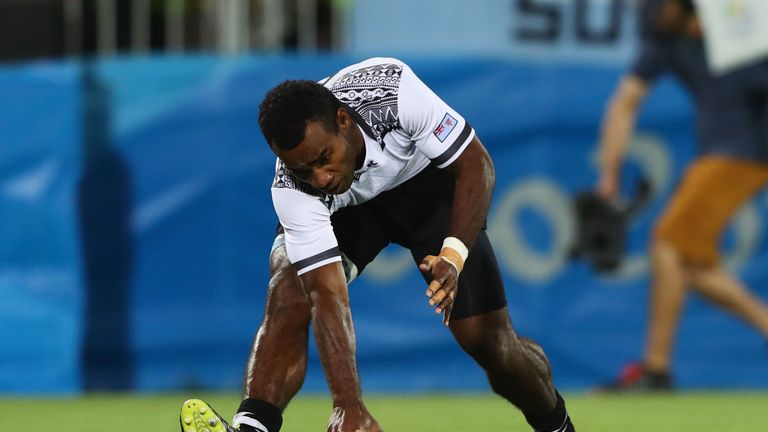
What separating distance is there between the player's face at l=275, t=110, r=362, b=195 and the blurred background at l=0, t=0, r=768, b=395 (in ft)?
15.5

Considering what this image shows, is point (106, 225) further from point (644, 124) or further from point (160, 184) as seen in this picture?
point (644, 124)

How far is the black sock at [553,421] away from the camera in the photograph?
20.5 feet

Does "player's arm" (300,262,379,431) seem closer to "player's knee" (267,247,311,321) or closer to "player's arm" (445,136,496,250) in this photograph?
"player's knee" (267,247,311,321)

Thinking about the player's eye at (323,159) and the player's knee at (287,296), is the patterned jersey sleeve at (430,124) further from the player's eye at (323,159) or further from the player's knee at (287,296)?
the player's knee at (287,296)

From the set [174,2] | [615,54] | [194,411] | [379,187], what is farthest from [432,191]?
[174,2]

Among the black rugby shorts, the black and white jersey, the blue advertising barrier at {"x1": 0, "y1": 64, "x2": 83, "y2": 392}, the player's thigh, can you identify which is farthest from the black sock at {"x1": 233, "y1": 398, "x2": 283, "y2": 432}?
the blue advertising barrier at {"x1": 0, "y1": 64, "x2": 83, "y2": 392}

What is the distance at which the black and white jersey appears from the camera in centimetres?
554

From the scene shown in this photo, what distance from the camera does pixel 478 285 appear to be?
5980 millimetres

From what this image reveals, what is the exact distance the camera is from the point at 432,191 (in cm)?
600

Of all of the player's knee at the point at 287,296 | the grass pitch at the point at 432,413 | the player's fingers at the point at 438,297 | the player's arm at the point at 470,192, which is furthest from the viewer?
the grass pitch at the point at 432,413

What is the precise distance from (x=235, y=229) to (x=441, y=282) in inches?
205

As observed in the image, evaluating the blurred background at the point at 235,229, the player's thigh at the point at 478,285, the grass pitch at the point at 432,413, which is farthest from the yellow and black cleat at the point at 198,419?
the blurred background at the point at 235,229

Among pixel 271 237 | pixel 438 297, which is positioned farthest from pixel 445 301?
pixel 271 237

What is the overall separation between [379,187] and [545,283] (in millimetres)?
4500
